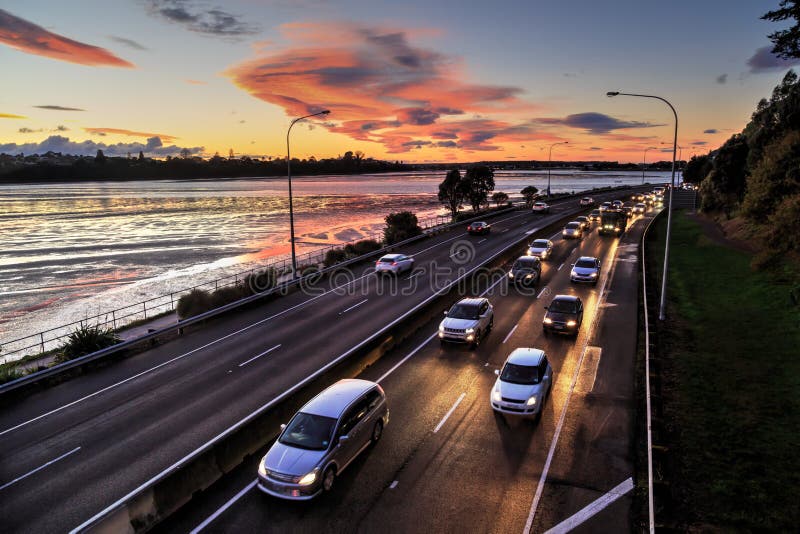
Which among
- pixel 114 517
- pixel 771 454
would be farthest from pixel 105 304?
pixel 771 454

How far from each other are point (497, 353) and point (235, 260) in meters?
47.9

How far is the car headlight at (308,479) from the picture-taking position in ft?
33.6

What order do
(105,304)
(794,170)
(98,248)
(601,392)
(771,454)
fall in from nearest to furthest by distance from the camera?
1. (771,454)
2. (601,392)
3. (794,170)
4. (105,304)
5. (98,248)

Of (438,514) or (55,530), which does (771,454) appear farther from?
(55,530)

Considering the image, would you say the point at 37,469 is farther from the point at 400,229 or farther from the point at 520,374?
the point at 400,229

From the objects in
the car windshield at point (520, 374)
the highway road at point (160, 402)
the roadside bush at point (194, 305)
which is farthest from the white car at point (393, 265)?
the car windshield at point (520, 374)

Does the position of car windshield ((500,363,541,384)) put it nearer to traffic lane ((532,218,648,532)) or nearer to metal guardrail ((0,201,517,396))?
traffic lane ((532,218,648,532))

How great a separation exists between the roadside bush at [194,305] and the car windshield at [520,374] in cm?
1902

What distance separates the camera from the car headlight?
10242mm

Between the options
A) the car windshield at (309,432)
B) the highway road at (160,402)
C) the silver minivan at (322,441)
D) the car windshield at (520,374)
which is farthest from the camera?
the car windshield at (520,374)

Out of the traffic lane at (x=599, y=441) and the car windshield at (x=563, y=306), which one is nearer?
the traffic lane at (x=599, y=441)

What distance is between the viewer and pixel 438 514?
10.1 meters

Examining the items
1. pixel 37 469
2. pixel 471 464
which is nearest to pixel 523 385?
pixel 471 464

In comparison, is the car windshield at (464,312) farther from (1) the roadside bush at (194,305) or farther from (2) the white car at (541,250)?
(2) the white car at (541,250)
